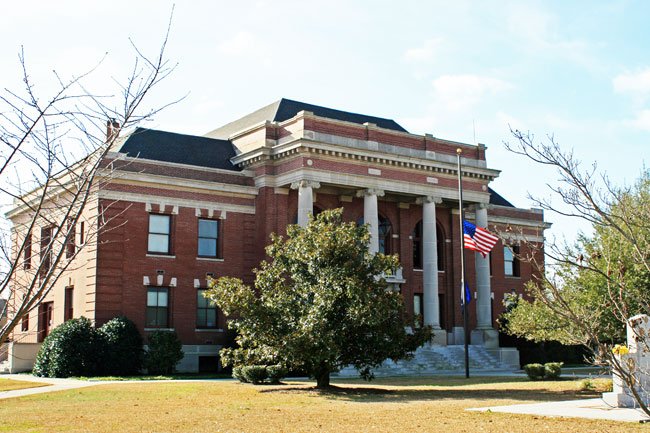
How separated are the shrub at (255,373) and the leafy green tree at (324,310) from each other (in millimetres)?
1175

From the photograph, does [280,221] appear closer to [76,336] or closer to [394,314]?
[76,336]

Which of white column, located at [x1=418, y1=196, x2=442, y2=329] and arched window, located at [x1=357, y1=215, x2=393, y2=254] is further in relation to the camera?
arched window, located at [x1=357, y1=215, x2=393, y2=254]

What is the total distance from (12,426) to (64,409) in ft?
11.6

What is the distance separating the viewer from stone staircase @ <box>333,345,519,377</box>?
39219 mm

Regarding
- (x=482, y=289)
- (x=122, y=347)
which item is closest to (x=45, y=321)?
(x=122, y=347)

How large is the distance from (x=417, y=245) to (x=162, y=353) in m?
18.5

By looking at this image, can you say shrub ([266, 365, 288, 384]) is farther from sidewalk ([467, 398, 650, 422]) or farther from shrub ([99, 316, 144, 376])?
sidewalk ([467, 398, 650, 422])

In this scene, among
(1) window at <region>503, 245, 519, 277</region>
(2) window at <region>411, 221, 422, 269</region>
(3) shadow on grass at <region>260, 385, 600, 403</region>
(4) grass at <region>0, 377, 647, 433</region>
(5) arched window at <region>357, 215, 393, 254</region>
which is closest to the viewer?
(4) grass at <region>0, 377, 647, 433</region>

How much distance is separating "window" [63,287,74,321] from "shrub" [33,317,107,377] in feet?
14.7

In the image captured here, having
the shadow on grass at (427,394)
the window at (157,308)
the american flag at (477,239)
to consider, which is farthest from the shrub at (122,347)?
the american flag at (477,239)

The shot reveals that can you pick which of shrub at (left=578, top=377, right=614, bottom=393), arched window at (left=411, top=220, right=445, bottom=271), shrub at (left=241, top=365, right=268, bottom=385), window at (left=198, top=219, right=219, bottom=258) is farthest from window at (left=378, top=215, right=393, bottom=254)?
shrub at (left=578, top=377, right=614, bottom=393)

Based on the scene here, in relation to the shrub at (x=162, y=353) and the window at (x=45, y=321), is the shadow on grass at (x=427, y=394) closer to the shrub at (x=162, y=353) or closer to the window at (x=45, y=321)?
the shrub at (x=162, y=353)

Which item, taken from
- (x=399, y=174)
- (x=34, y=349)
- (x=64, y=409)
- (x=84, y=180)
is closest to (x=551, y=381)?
(x=399, y=174)

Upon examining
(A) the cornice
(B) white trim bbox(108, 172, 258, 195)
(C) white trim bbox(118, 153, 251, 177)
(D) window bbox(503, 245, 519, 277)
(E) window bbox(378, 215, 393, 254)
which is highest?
(A) the cornice
